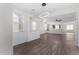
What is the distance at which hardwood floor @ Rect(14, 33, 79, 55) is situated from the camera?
1.15 meters

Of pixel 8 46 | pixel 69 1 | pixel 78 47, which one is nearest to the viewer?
pixel 69 1

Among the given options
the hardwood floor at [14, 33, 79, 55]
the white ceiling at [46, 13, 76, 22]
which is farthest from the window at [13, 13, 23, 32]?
the white ceiling at [46, 13, 76, 22]

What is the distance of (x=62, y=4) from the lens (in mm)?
1061

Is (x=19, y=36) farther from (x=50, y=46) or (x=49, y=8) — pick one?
(x=49, y=8)

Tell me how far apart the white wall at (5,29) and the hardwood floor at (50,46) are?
14cm

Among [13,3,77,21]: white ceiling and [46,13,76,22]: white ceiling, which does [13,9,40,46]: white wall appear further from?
[46,13,76,22]: white ceiling

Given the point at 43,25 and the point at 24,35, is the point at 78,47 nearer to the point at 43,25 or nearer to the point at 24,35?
the point at 43,25

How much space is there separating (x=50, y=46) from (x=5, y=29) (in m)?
0.83

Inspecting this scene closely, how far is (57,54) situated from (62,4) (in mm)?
815

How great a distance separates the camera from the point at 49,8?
3.80 feet

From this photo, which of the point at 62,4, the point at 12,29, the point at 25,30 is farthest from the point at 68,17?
the point at 12,29

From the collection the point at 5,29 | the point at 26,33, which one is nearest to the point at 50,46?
the point at 26,33

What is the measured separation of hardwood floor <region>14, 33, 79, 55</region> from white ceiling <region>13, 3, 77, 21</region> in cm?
34

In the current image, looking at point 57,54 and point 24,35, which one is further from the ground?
point 24,35
